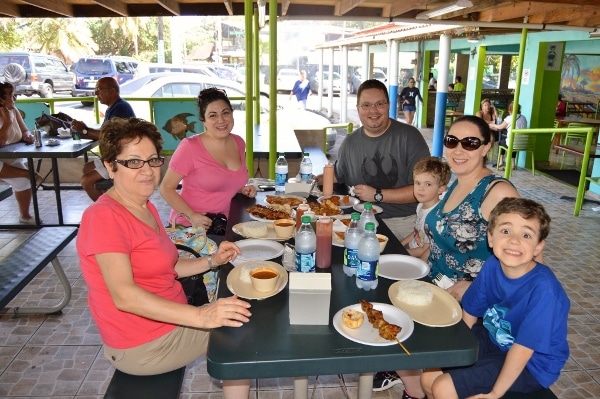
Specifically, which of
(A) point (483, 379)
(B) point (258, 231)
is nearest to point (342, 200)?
(B) point (258, 231)

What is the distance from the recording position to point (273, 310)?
6.12 ft

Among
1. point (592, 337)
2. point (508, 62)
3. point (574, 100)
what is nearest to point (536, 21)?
point (592, 337)

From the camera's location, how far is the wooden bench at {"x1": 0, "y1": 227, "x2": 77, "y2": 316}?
2.90 meters

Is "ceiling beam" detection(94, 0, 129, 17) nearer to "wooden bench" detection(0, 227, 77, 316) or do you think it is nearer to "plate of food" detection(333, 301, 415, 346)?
"wooden bench" detection(0, 227, 77, 316)

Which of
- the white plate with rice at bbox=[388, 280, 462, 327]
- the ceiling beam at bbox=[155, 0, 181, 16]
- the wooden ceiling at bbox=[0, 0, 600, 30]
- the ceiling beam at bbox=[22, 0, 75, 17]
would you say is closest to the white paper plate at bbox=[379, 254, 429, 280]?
the white plate with rice at bbox=[388, 280, 462, 327]

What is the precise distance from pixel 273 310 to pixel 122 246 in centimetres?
68

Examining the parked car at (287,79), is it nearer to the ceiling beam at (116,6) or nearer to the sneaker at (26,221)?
the ceiling beam at (116,6)

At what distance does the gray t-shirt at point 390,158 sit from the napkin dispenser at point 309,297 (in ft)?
6.69

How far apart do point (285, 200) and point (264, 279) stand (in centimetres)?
135

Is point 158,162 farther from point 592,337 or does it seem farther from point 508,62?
point 508,62

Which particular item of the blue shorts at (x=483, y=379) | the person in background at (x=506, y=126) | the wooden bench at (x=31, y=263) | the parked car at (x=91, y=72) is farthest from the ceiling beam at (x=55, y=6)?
the parked car at (x=91, y=72)

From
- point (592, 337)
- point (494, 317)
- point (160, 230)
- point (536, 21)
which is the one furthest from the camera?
point (536, 21)

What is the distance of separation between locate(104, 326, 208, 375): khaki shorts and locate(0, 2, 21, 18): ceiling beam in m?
5.49

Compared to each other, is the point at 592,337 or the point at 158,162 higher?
the point at 158,162
